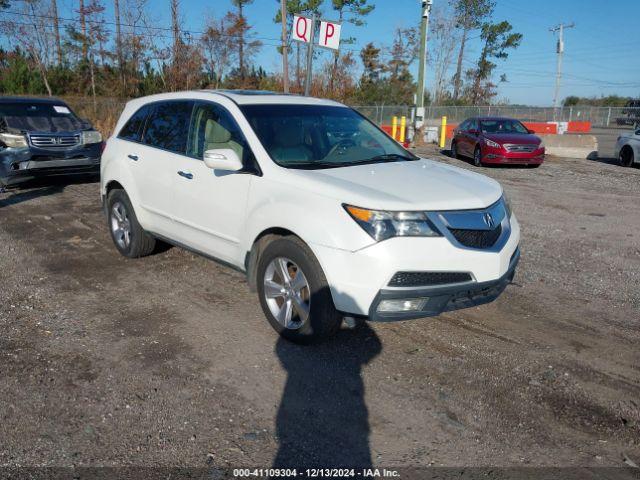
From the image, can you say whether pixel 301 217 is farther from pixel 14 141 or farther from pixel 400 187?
pixel 14 141

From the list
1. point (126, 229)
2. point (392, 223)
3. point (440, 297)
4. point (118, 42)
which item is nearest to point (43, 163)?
point (126, 229)

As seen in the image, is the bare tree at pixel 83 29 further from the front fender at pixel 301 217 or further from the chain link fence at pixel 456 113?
the front fender at pixel 301 217

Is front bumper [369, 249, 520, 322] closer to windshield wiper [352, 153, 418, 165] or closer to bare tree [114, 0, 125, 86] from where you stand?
windshield wiper [352, 153, 418, 165]

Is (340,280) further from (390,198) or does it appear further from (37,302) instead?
(37,302)

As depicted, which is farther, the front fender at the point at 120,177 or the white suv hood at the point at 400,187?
the front fender at the point at 120,177

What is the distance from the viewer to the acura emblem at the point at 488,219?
152 inches

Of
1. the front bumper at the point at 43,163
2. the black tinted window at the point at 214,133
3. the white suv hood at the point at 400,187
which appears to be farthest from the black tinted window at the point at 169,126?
the front bumper at the point at 43,163

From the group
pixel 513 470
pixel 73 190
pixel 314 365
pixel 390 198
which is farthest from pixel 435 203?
pixel 73 190

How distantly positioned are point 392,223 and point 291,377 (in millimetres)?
1204

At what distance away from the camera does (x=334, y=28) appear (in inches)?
396

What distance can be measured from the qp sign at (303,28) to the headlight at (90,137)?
173 inches

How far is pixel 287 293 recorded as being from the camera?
4062mm

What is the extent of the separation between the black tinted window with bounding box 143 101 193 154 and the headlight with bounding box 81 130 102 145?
5813mm

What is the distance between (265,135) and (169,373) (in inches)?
77.5
